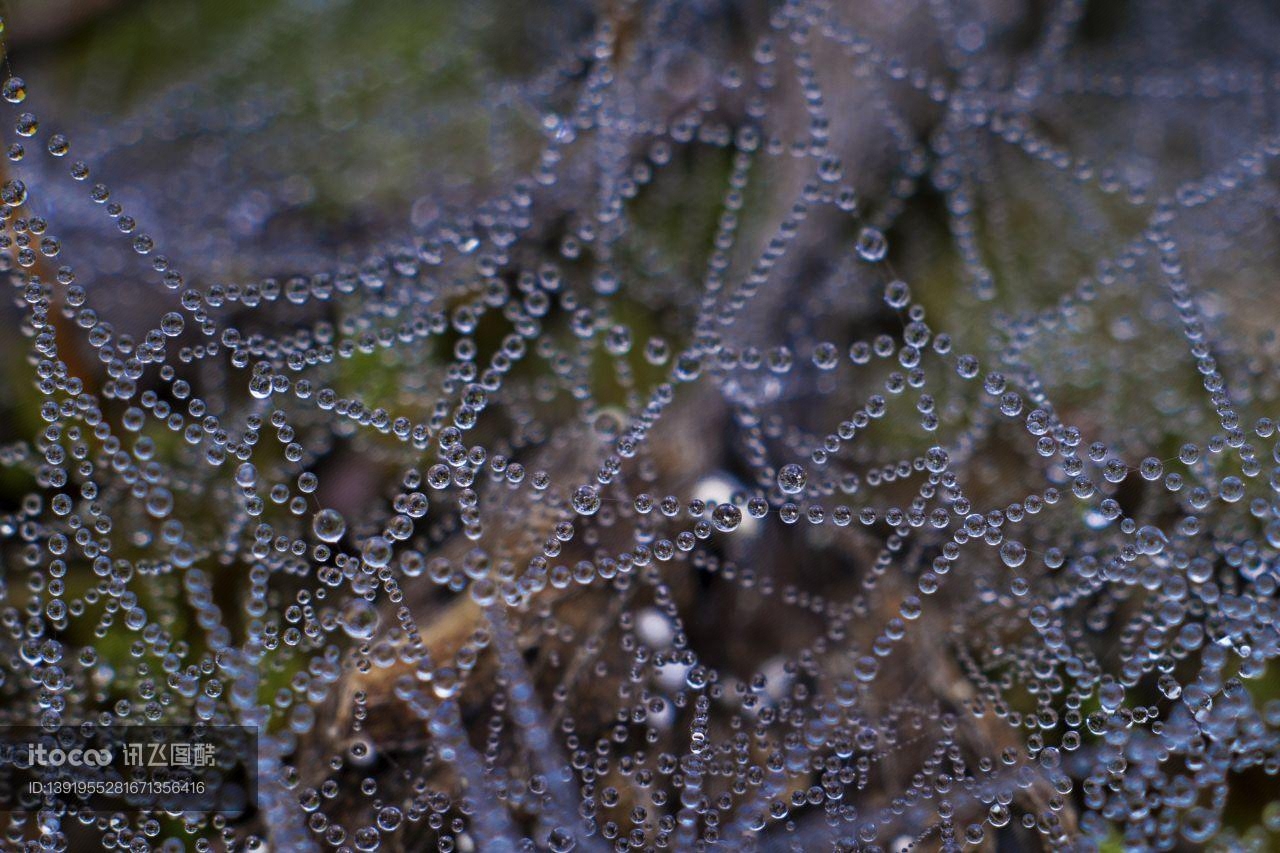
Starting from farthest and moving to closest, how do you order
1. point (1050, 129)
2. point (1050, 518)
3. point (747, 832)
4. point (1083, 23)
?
point (1083, 23) < point (1050, 129) < point (1050, 518) < point (747, 832)

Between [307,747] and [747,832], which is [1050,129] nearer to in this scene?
[747,832]

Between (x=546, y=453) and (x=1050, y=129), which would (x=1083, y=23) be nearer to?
(x=1050, y=129)

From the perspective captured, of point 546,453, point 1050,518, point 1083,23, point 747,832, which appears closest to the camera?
point 747,832

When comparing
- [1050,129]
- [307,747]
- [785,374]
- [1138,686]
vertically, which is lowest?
[307,747]

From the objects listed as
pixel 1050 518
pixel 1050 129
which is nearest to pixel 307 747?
pixel 1050 518

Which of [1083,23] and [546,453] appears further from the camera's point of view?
[1083,23]

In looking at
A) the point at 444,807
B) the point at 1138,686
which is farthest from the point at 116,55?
the point at 1138,686

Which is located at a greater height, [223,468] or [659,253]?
[659,253]
